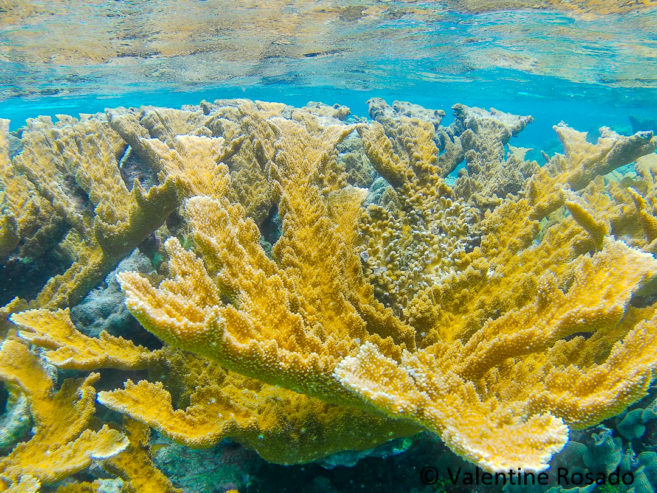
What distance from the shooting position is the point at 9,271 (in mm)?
4031

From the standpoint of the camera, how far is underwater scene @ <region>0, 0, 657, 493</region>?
1639mm

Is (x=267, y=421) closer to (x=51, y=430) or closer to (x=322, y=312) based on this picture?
(x=322, y=312)

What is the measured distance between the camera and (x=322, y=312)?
2.29m

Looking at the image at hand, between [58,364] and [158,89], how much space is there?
33970 millimetres

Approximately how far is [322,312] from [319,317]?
0.18 feet

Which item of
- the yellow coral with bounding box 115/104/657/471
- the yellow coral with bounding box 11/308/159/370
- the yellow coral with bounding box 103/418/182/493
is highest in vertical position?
the yellow coral with bounding box 115/104/657/471

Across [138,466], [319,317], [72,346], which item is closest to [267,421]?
[319,317]

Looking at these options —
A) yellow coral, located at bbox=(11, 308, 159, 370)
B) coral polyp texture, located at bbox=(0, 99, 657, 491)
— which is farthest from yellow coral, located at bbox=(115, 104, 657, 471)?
yellow coral, located at bbox=(11, 308, 159, 370)

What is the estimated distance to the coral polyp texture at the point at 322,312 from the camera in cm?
159

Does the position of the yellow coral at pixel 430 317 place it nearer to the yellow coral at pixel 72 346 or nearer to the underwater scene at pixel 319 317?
the underwater scene at pixel 319 317

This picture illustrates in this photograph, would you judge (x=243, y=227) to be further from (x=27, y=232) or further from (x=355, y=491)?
(x=27, y=232)

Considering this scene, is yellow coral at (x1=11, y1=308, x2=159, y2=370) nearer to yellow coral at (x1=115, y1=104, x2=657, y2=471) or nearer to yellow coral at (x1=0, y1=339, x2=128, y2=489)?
yellow coral at (x1=0, y1=339, x2=128, y2=489)

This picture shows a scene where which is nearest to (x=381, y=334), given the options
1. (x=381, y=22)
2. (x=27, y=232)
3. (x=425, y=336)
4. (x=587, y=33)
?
(x=425, y=336)

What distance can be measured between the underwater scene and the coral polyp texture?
14mm
